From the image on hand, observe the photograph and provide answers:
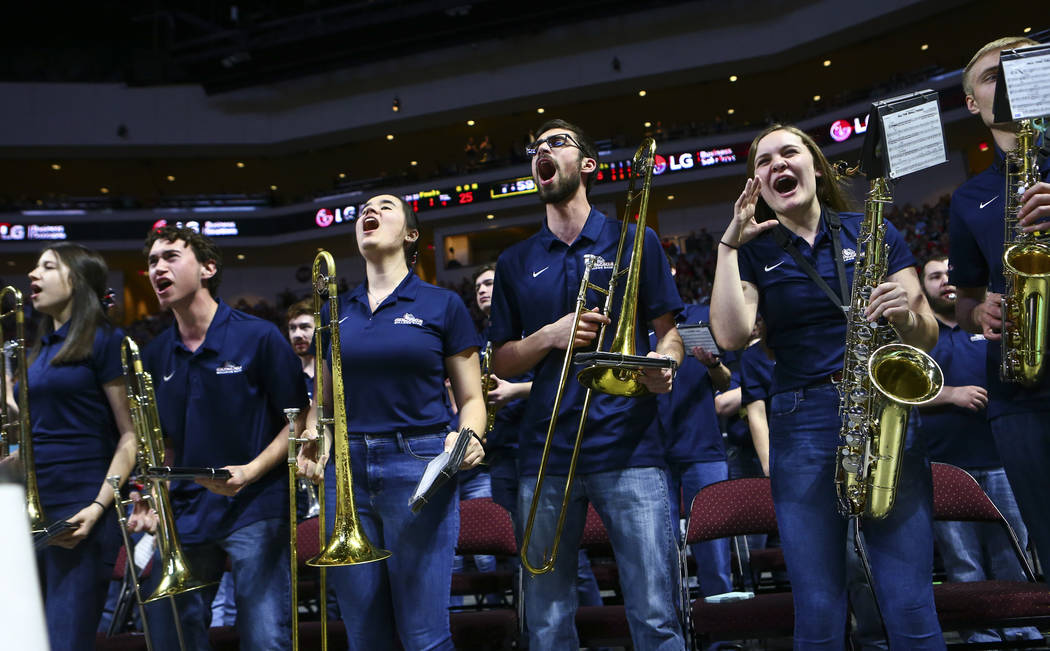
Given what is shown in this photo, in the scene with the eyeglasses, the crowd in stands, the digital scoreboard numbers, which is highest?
the digital scoreboard numbers

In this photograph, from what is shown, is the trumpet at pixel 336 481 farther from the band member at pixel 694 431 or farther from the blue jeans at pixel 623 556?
the band member at pixel 694 431

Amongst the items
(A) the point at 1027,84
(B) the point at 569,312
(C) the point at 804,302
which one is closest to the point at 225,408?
(B) the point at 569,312

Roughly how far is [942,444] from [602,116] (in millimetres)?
22097

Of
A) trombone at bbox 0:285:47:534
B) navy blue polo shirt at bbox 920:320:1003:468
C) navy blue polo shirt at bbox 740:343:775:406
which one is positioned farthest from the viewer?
navy blue polo shirt at bbox 740:343:775:406

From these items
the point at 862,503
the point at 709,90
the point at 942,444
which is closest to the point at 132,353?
the point at 862,503

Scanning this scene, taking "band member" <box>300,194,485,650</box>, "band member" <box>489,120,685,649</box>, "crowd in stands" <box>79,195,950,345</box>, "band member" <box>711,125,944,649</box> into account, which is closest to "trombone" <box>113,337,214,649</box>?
"band member" <box>300,194,485,650</box>

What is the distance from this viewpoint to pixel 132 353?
11.0 ft

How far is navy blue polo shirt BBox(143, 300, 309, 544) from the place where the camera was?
10.3ft

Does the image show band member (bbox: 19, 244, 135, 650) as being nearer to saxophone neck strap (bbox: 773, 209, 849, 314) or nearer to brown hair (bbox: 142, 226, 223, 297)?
brown hair (bbox: 142, 226, 223, 297)

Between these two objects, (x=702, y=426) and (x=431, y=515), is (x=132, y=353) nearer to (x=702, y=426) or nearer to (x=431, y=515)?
(x=431, y=515)

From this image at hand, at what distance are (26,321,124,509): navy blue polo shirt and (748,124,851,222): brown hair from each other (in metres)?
2.57

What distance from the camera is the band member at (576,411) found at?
104 inches

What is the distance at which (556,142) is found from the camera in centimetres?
304

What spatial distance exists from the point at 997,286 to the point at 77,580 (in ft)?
11.0
